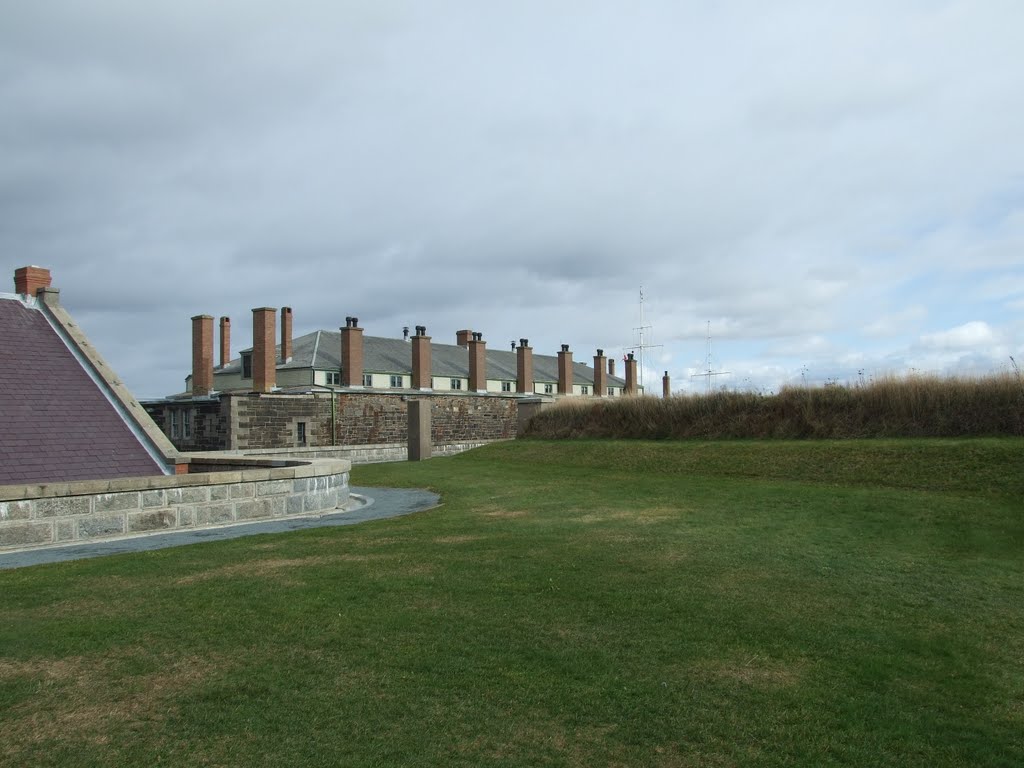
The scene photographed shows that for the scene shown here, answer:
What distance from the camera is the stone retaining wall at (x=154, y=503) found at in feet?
33.8

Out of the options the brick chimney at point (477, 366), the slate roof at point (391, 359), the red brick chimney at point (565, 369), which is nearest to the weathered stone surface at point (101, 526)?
the slate roof at point (391, 359)

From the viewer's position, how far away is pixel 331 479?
14453 millimetres

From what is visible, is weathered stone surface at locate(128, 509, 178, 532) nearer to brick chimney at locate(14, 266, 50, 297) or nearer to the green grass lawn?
the green grass lawn

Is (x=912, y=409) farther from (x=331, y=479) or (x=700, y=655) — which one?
(x=700, y=655)

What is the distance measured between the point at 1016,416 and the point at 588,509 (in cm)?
1057

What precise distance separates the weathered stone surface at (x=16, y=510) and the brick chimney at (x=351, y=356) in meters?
36.0

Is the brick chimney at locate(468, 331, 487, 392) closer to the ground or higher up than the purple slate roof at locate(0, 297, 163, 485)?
higher up

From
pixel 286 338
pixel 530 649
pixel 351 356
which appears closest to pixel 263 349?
pixel 351 356

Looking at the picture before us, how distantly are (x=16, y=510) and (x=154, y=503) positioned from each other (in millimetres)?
1755

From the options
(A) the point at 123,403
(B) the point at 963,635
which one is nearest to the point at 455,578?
(B) the point at 963,635

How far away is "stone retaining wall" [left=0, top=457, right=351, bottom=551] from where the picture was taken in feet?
33.8

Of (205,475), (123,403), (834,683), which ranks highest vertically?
(123,403)

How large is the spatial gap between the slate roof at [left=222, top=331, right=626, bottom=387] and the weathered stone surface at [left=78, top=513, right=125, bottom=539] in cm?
3861

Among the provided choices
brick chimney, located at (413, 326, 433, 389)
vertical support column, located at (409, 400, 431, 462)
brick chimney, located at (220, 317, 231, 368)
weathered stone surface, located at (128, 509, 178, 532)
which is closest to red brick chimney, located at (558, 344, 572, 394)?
brick chimney, located at (413, 326, 433, 389)
